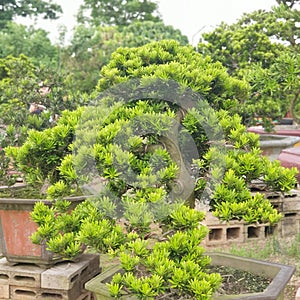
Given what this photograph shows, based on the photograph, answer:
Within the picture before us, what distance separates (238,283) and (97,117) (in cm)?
110

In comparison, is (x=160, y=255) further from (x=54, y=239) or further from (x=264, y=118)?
(x=264, y=118)

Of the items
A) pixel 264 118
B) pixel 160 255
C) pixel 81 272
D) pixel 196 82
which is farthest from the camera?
pixel 264 118

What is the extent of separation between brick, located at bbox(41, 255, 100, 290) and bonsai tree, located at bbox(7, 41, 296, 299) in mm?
597

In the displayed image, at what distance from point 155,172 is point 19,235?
128 centimetres

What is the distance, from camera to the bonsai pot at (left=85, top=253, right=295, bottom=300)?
2.11 metres

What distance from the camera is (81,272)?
9.47 ft

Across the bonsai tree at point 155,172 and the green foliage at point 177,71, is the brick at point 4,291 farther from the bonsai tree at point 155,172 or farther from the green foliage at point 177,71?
the green foliage at point 177,71

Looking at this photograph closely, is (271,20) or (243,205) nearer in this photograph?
(243,205)

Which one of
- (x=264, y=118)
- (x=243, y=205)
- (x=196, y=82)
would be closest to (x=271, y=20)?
(x=264, y=118)

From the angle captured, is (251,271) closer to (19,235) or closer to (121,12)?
(19,235)

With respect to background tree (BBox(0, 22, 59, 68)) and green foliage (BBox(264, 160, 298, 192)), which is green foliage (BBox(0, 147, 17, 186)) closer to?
green foliage (BBox(264, 160, 298, 192))

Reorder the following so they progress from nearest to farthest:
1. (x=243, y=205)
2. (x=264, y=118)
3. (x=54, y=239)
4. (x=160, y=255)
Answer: (x=160, y=255) < (x=243, y=205) < (x=54, y=239) < (x=264, y=118)

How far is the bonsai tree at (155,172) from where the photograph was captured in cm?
191

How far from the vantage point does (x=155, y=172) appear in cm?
207
